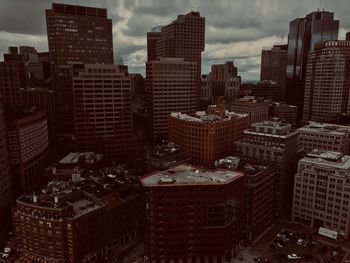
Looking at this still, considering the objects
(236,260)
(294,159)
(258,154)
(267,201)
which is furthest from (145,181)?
A: (294,159)

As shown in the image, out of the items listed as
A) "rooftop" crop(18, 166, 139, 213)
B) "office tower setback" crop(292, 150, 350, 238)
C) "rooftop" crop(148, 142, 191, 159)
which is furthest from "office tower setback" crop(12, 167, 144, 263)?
"office tower setback" crop(292, 150, 350, 238)

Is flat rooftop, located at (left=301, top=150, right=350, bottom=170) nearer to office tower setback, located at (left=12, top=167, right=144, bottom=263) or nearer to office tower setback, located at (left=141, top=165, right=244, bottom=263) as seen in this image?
office tower setback, located at (left=141, top=165, right=244, bottom=263)

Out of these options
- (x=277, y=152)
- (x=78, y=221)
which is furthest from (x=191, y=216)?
(x=277, y=152)

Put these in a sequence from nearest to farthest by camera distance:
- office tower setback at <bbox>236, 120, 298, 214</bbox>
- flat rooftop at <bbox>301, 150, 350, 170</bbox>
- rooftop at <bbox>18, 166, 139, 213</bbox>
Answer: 1. rooftop at <bbox>18, 166, 139, 213</bbox>
2. flat rooftop at <bbox>301, 150, 350, 170</bbox>
3. office tower setback at <bbox>236, 120, 298, 214</bbox>

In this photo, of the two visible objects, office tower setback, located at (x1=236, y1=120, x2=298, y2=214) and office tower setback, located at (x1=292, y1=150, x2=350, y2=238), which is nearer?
office tower setback, located at (x1=292, y1=150, x2=350, y2=238)

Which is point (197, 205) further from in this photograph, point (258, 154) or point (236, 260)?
point (258, 154)

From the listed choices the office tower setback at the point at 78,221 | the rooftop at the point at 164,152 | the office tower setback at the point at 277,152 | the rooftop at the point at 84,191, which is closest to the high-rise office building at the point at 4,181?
the rooftop at the point at 84,191

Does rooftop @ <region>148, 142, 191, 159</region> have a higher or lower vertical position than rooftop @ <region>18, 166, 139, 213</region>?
higher
